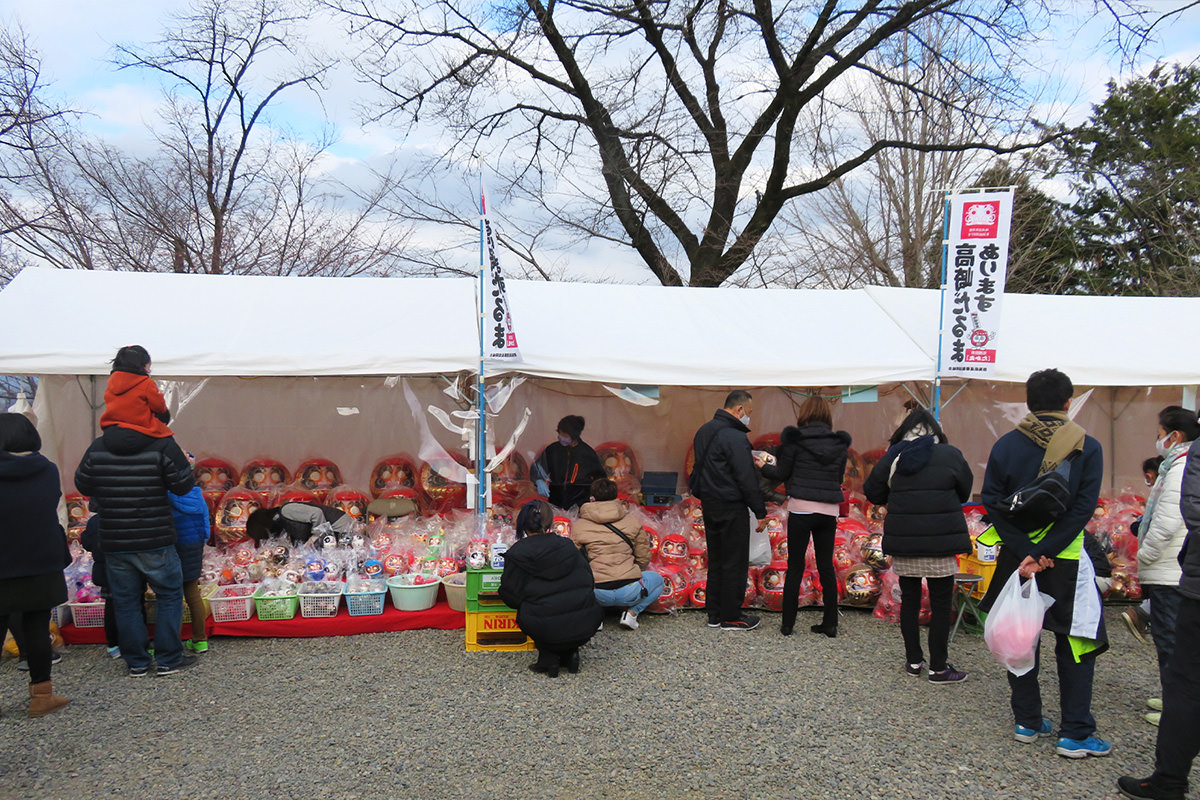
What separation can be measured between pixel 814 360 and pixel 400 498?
3.91m

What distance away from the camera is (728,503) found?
17.5 feet

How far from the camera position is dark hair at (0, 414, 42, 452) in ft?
12.5

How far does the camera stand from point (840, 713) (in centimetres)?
412

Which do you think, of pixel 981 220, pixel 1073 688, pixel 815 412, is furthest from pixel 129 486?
pixel 981 220

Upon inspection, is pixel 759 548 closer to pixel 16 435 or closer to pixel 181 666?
pixel 181 666

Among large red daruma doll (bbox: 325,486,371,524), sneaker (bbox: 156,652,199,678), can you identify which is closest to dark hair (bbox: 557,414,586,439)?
large red daruma doll (bbox: 325,486,371,524)

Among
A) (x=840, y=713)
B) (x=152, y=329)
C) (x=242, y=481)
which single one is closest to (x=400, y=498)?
(x=242, y=481)

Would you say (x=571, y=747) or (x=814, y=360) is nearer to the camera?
(x=571, y=747)

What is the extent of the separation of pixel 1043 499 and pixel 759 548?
9.26 ft

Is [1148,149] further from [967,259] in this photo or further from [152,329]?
[152,329]

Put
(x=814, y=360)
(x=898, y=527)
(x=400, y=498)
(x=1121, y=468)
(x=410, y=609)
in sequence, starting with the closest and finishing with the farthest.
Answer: (x=898, y=527) → (x=410, y=609) → (x=814, y=360) → (x=400, y=498) → (x=1121, y=468)

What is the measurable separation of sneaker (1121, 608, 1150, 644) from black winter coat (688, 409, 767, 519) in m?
2.90

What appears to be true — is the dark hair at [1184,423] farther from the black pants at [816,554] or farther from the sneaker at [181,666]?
the sneaker at [181,666]

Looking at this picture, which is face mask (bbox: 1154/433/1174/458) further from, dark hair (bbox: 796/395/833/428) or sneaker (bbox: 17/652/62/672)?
sneaker (bbox: 17/652/62/672)
